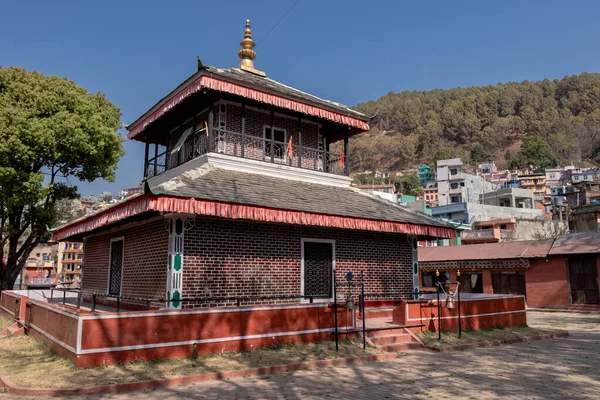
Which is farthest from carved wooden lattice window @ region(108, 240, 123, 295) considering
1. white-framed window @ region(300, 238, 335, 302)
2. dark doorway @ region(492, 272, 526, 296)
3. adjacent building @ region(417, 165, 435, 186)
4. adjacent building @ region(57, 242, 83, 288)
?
adjacent building @ region(417, 165, 435, 186)

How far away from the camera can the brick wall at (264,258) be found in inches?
456

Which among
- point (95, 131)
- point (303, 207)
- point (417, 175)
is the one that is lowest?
point (303, 207)

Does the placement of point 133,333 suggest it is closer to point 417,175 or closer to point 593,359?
point 593,359

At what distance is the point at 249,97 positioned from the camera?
14.8 meters

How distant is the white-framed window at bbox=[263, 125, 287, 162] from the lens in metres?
15.9

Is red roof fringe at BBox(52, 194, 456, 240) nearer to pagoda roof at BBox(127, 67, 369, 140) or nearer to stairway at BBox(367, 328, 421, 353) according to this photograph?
stairway at BBox(367, 328, 421, 353)

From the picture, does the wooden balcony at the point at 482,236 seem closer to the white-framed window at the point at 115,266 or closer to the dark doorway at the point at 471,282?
the dark doorway at the point at 471,282

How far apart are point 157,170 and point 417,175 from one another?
118646mm

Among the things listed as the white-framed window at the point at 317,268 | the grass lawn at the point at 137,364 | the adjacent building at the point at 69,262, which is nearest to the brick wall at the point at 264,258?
the white-framed window at the point at 317,268

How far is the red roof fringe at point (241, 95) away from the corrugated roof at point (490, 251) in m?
16.9

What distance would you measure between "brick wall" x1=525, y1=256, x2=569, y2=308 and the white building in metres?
46.6

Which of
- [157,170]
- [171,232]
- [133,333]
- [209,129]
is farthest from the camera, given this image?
[157,170]

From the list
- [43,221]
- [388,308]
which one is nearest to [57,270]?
[43,221]

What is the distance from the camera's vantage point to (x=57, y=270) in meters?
91.9
